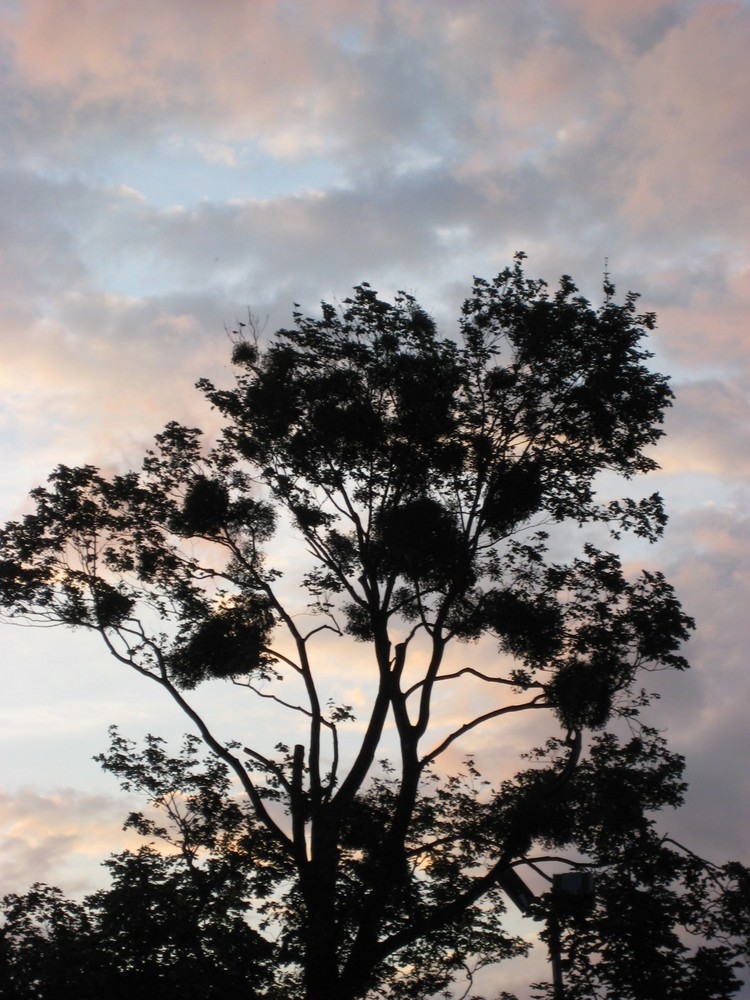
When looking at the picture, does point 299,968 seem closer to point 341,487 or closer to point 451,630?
point 451,630

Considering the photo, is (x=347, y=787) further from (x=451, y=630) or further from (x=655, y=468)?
(x=655, y=468)

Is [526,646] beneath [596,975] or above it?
above

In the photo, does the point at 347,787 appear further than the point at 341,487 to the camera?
No

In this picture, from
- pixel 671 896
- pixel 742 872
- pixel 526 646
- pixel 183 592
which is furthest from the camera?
pixel 183 592

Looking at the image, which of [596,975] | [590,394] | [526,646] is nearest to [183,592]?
[526,646]

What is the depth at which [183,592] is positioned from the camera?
23734mm

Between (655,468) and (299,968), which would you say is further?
(655,468)

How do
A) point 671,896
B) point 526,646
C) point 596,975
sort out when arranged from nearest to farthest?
A: point 596,975, point 671,896, point 526,646

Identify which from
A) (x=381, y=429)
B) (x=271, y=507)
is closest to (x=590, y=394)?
(x=381, y=429)

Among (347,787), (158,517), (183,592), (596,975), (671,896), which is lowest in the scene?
(596,975)

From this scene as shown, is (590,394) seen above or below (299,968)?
above

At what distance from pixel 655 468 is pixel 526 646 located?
14.7 ft

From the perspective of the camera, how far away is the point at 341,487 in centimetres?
2312

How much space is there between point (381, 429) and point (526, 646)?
5.34m
